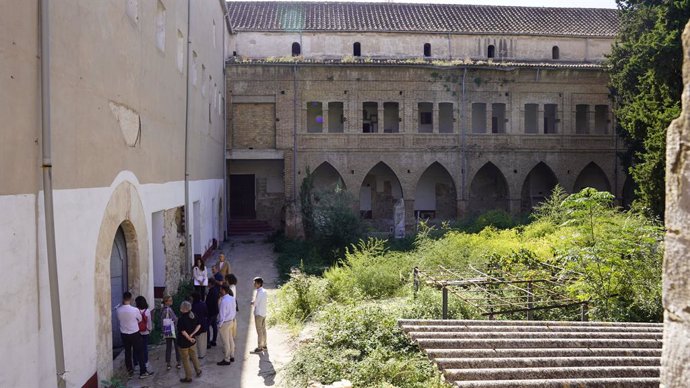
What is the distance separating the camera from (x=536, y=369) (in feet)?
18.5

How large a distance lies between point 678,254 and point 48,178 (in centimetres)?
566

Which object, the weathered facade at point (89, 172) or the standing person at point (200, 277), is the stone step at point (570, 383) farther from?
the standing person at point (200, 277)

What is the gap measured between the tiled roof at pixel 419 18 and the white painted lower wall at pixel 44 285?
2144cm

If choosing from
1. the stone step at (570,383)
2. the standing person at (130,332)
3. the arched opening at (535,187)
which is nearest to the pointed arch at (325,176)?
the arched opening at (535,187)

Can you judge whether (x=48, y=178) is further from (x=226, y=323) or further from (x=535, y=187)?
(x=535, y=187)

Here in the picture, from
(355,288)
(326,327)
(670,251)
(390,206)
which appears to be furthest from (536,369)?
(390,206)

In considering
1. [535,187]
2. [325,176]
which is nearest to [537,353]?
[325,176]

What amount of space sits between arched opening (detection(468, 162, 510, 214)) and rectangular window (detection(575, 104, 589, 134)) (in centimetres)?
471

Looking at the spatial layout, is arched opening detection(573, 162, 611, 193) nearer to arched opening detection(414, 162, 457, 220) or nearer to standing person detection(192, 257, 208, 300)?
arched opening detection(414, 162, 457, 220)

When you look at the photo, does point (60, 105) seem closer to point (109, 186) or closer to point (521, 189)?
point (109, 186)

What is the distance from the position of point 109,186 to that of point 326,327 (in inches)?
167

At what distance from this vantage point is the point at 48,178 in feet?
18.9

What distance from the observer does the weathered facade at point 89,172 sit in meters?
5.18

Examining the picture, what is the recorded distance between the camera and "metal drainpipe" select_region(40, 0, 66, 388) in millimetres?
5711
